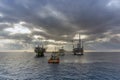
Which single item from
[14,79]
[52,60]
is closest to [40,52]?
[52,60]

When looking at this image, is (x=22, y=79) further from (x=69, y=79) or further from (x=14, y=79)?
(x=69, y=79)

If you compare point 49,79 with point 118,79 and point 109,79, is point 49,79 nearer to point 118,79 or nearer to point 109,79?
point 109,79

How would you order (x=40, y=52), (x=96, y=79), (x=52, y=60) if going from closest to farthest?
1. (x=96, y=79)
2. (x=52, y=60)
3. (x=40, y=52)

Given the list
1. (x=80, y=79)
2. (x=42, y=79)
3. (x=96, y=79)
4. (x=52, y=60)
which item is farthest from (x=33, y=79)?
(x=52, y=60)

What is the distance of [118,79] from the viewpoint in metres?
49.9

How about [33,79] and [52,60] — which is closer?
[33,79]

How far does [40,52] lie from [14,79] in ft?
475

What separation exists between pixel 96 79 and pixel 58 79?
13.6 metres

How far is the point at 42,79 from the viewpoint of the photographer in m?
51.2

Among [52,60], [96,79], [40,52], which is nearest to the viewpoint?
[96,79]

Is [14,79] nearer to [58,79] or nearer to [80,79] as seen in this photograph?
[58,79]

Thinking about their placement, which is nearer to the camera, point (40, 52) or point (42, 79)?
point (42, 79)

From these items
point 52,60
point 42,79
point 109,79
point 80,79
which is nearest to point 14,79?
point 42,79

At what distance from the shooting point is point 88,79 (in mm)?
49656
